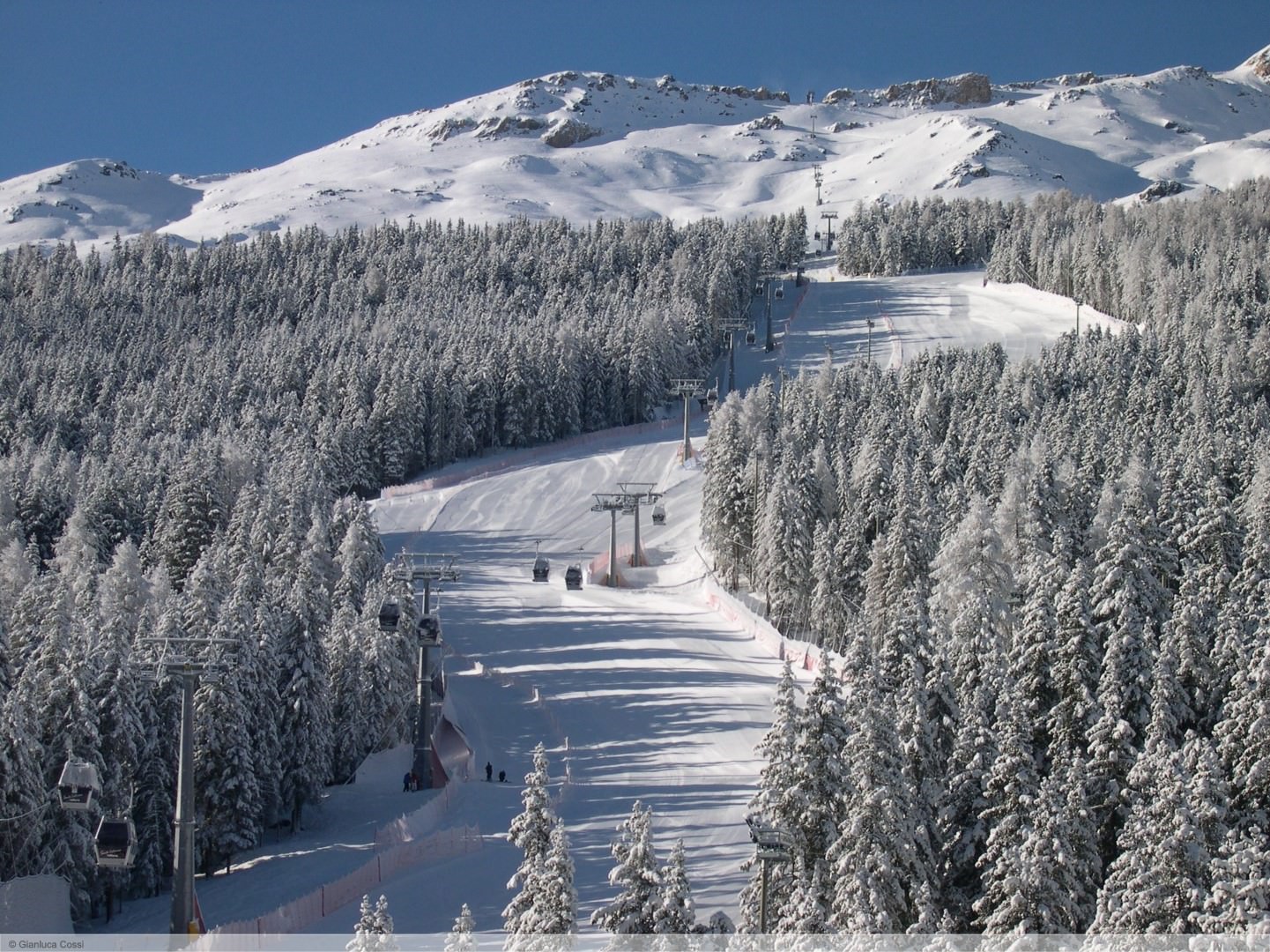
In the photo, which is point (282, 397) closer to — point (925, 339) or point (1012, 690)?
point (925, 339)

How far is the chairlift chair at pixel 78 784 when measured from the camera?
19.8 metres

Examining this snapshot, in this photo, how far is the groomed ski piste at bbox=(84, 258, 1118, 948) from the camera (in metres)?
30.2

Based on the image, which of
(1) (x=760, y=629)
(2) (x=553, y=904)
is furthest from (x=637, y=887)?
(1) (x=760, y=629)

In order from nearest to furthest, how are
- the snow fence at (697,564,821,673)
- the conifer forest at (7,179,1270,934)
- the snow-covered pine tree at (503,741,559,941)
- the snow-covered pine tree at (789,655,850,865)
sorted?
1. the snow-covered pine tree at (503,741,559,941)
2. the conifer forest at (7,179,1270,934)
3. the snow-covered pine tree at (789,655,850,865)
4. the snow fence at (697,564,821,673)

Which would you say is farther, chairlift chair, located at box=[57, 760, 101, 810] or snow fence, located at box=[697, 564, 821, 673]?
snow fence, located at box=[697, 564, 821, 673]

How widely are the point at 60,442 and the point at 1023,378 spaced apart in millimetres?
62907

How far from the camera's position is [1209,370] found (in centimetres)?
8425

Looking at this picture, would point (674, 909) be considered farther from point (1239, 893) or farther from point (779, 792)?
point (1239, 893)

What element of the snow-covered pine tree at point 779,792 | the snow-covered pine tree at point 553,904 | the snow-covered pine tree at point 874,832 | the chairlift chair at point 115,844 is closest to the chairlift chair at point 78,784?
the chairlift chair at point 115,844

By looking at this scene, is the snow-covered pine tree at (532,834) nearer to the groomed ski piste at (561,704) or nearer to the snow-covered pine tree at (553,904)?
the snow-covered pine tree at (553,904)

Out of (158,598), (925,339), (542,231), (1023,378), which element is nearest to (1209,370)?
(1023,378)

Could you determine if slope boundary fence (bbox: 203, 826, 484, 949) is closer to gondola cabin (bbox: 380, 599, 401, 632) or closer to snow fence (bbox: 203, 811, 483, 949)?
snow fence (bbox: 203, 811, 483, 949)

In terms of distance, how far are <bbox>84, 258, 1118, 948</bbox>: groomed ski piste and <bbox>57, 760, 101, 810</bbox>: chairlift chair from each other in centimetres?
472

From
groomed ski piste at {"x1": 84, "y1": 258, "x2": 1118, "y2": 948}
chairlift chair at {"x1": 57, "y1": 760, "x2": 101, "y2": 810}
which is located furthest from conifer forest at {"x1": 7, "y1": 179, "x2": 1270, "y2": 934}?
chairlift chair at {"x1": 57, "y1": 760, "x2": 101, "y2": 810}
